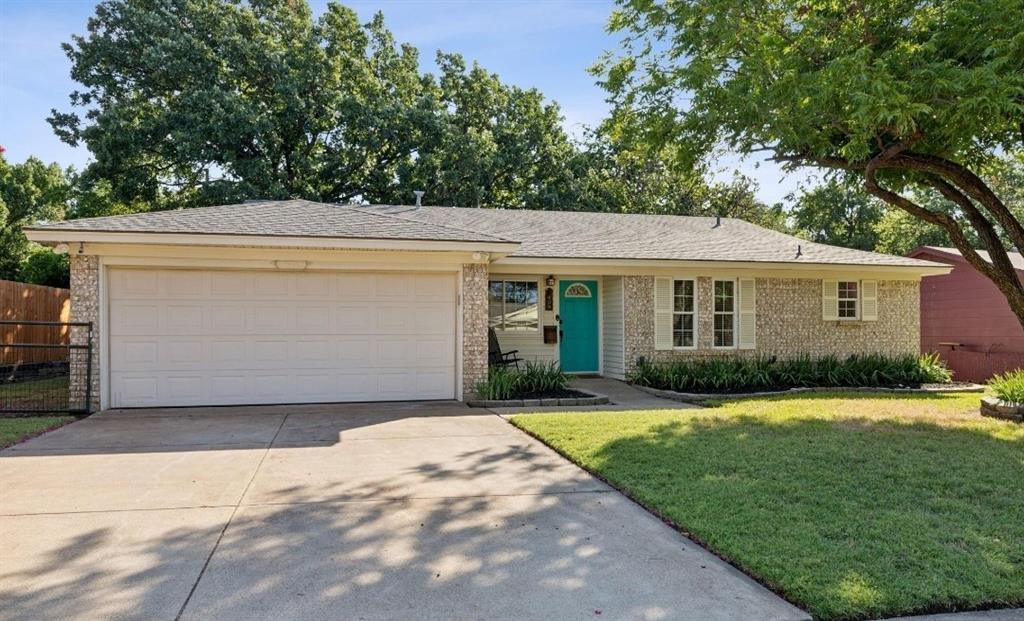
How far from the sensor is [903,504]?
477 cm

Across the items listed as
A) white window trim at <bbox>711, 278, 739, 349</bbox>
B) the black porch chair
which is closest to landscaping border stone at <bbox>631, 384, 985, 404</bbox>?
white window trim at <bbox>711, 278, 739, 349</bbox>

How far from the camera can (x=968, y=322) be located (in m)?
16.1

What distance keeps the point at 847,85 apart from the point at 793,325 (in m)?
7.77

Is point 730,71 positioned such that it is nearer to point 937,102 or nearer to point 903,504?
point 937,102

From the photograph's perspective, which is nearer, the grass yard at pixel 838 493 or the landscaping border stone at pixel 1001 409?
the grass yard at pixel 838 493

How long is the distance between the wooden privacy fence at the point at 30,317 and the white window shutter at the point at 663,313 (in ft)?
39.1

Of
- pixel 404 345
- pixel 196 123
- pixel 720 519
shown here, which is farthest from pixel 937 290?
pixel 196 123

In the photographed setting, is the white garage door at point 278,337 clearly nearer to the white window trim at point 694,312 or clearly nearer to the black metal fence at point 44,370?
the black metal fence at point 44,370

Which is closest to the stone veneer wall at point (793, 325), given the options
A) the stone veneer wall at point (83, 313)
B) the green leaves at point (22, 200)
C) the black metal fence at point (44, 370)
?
the stone veneer wall at point (83, 313)

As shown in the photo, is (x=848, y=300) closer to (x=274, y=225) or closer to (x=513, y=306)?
(x=513, y=306)

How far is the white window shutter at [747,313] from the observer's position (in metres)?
13.5

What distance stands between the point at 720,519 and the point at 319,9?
79.6 ft

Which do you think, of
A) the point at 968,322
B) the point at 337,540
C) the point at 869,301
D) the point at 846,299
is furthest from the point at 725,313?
the point at 337,540

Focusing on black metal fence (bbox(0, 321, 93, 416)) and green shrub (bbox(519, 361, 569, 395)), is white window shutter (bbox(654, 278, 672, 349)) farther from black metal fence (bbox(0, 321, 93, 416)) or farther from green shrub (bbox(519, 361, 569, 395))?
black metal fence (bbox(0, 321, 93, 416))
